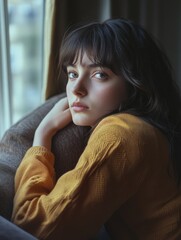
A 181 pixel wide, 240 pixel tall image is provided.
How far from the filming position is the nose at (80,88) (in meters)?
1.09

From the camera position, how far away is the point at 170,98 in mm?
1144

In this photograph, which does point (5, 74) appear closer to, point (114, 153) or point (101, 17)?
point (101, 17)

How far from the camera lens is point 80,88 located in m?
1.10

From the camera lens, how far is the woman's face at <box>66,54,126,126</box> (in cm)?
109

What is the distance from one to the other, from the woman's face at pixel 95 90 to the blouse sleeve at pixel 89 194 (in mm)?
135

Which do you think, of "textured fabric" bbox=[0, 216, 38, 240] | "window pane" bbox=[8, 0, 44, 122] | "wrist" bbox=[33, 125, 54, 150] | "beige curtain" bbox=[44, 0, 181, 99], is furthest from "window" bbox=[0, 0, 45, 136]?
"textured fabric" bbox=[0, 216, 38, 240]

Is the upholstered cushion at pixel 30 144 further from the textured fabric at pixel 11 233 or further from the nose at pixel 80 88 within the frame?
the textured fabric at pixel 11 233

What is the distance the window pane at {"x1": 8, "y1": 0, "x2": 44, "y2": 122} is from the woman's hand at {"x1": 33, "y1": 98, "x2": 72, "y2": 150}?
69cm

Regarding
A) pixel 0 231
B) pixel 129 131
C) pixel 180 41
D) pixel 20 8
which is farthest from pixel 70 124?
pixel 180 41

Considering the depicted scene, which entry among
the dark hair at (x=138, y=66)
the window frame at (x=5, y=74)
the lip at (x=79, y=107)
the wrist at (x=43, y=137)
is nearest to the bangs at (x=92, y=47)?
the dark hair at (x=138, y=66)

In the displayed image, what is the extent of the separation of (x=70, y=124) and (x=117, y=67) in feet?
1.08

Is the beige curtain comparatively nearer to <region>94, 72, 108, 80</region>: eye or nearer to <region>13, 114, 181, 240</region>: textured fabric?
<region>94, 72, 108, 80</region>: eye

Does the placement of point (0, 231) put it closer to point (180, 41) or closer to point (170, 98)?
point (170, 98)

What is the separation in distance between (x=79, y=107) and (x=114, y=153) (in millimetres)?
250
